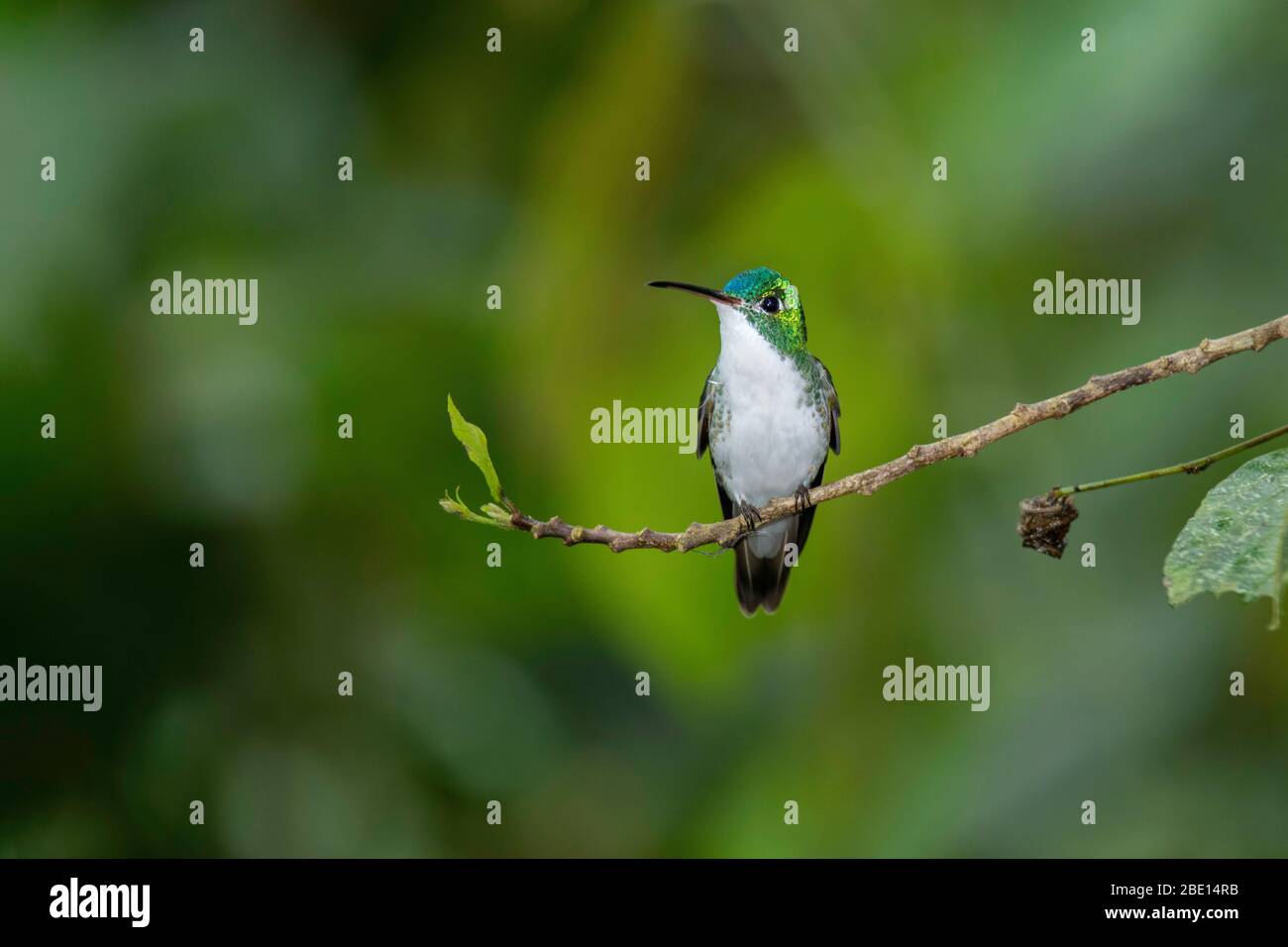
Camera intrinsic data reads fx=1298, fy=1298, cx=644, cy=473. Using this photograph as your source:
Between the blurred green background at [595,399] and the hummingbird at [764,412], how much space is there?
0.89 ft

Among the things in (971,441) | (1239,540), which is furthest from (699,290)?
(1239,540)

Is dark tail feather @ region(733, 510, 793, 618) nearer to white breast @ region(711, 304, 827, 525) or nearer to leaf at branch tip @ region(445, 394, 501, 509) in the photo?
white breast @ region(711, 304, 827, 525)

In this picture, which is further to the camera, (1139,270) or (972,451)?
(1139,270)

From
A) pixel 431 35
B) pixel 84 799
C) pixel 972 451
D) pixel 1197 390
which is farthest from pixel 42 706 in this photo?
pixel 1197 390

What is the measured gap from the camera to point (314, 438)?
3164 millimetres

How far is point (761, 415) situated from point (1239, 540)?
2.20 m

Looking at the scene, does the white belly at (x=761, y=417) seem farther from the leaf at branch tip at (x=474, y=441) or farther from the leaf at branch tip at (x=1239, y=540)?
the leaf at branch tip at (x=1239, y=540)

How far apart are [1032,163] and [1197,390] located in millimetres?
619

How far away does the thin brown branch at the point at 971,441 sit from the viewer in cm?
151

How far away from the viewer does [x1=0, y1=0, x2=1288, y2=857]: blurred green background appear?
270cm

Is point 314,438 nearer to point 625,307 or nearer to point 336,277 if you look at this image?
point 336,277

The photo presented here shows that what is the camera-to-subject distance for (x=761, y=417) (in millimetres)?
3482

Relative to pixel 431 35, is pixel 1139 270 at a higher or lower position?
lower

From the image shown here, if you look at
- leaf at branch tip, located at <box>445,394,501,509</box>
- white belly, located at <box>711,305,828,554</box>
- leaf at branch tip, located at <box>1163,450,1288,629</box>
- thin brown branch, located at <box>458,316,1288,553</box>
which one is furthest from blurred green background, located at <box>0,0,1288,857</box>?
leaf at branch tip, located at <box>1163,450,1288,629</box>
